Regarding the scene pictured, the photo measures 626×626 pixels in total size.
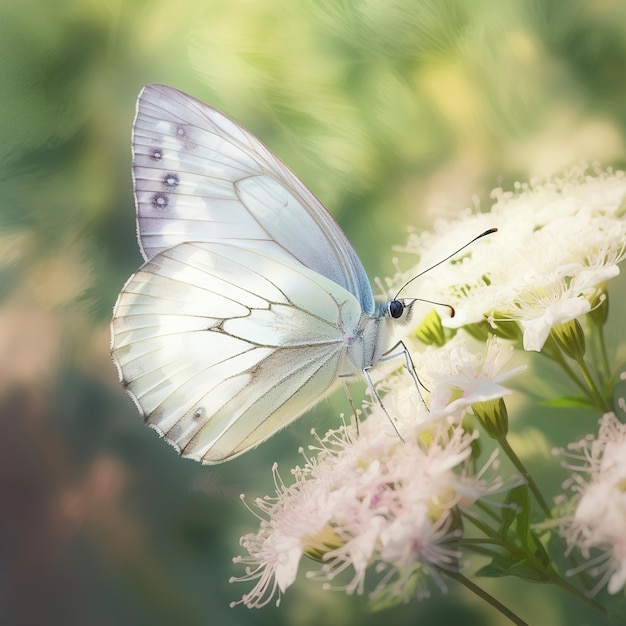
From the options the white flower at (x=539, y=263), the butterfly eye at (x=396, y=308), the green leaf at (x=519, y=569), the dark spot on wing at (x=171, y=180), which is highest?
the dark spot on wing at (x=171, y=180)

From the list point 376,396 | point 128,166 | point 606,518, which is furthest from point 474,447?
point 128,166

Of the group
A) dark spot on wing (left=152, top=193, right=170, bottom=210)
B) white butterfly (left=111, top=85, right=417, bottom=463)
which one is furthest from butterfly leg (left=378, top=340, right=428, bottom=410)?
dark spot on wing (left=152, top=193, right=170, bottom=210)

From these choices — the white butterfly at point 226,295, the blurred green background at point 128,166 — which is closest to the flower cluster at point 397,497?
the white butterfly at point 226,295

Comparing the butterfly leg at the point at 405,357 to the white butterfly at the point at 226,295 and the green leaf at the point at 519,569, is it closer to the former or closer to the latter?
the white butterfly at the point at 226,295

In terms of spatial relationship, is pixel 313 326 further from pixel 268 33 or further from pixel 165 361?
pixel 268 33

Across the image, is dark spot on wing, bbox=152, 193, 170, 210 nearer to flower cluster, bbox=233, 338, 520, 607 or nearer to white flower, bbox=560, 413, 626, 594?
flower cluster, bbox=233, 338, 520, 607

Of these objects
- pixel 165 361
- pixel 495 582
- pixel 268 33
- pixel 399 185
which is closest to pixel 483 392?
pixel 165 361
